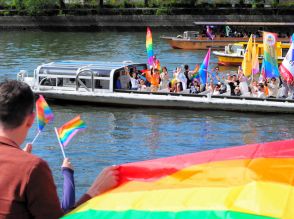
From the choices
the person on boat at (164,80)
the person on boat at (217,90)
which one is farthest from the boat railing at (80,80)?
the person on boat at (217,90)

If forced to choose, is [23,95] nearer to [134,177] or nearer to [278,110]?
[134,177]

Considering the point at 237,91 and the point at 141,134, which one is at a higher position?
the point at 237,91

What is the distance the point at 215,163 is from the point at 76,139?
573 inches

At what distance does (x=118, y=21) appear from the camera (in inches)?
2447

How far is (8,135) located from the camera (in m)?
3.58

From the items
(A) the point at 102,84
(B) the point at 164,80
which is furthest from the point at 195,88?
(A) the point at 102,84

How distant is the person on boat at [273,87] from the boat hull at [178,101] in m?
0.43

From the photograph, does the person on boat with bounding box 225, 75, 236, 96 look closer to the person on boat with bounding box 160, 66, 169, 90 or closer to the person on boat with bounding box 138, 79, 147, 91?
the person on boat with bounding box 160, 66, 169, 90

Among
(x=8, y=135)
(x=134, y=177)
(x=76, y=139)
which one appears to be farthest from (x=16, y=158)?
(x=76, y=139)

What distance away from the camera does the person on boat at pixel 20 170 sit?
340 cm

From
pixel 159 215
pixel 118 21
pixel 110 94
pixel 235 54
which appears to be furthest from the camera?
pixel 118 21

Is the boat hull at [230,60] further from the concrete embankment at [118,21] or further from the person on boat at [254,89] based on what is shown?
the concrete embankment at [118,21]

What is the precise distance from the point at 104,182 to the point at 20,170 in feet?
2.52

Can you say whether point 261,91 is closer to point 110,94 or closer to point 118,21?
point 110,94
